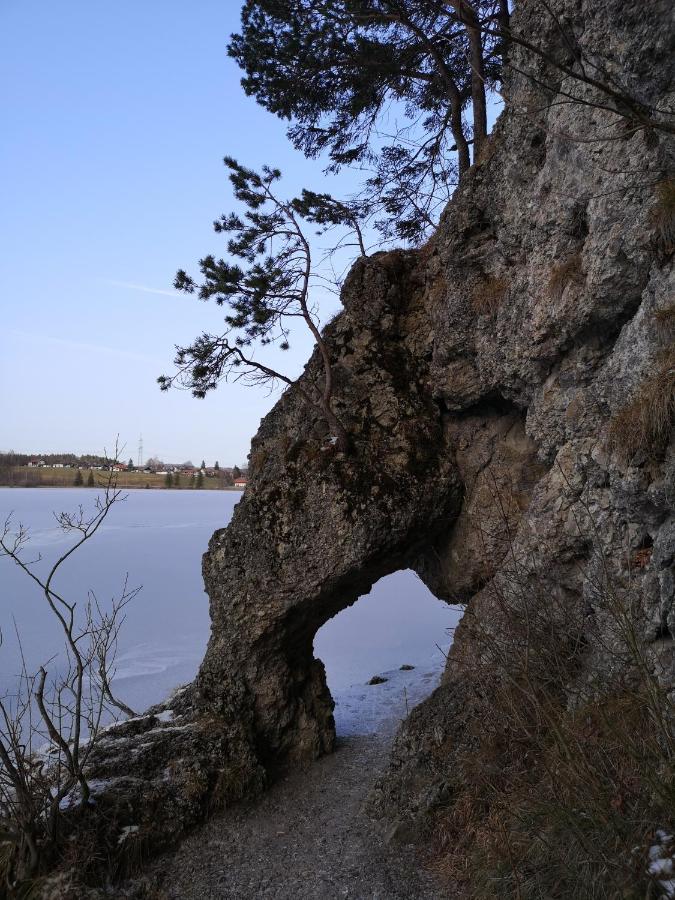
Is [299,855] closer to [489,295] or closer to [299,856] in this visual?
[299,856]

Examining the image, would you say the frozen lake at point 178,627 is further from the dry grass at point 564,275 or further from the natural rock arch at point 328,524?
the dry grass at point 564,275

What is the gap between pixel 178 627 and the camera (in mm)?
12742

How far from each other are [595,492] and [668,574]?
1.22 m

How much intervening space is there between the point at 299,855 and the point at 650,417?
490 cm

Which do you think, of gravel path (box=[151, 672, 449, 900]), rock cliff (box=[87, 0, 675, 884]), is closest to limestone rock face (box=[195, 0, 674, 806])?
rock cliff (box=[87, 0, 675, 884])

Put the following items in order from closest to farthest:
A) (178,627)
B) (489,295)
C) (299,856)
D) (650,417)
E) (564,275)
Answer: (650,417), (299,856), (564,275), (489,295), (178,627)

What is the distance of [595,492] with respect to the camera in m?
5.30

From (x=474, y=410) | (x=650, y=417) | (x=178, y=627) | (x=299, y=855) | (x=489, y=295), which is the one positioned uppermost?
(x=489, y=295)

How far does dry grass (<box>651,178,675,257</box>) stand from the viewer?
477 cm

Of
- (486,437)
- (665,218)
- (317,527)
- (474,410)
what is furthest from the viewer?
(474,410)

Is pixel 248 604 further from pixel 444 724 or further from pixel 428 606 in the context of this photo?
pixel 428 606

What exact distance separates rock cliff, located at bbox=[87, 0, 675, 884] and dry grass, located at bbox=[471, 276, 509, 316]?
0.9 inches

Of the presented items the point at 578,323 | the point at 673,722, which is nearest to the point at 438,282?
the point at 578,323

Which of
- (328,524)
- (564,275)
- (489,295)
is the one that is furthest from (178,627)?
(564,275)
